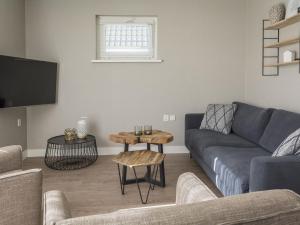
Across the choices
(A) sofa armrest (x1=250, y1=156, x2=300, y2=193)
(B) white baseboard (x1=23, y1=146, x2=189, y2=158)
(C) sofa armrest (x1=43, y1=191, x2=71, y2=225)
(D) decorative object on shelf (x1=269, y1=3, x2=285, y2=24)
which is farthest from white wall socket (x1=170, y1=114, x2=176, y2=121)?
(C) sofa armrest (x1=43, y1=191, x2=71, y2=225)

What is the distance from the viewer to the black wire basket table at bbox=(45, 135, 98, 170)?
12.7 ft

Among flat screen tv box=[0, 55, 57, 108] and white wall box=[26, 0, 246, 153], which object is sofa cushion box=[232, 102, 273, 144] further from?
flat screen tv box=[0, 55, 57, 108]

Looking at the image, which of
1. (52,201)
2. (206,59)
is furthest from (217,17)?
(52,201)

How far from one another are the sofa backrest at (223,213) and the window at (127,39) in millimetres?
3946

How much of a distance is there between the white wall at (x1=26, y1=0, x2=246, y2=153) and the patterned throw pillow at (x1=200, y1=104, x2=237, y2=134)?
0.46m

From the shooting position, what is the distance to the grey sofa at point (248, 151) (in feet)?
6.21

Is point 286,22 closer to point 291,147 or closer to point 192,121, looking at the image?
point 291,147

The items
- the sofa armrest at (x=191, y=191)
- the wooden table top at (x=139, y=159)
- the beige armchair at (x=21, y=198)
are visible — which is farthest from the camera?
the wooden table top at (x=139, y=159)

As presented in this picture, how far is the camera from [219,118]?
400 cm

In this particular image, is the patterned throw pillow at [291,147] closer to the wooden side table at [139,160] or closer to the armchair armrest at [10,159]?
the wooden side table at [139,160]

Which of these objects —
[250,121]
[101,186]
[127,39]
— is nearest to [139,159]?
[101,186]

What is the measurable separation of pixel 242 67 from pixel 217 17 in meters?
0.91

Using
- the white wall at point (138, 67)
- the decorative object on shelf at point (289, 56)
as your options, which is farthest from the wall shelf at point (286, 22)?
the white wall at point (138, 67)

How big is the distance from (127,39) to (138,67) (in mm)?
516
